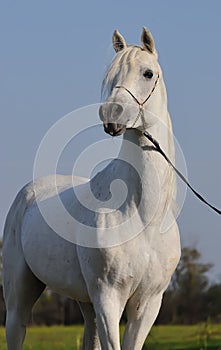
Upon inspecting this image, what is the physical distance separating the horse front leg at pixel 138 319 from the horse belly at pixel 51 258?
1.32ft

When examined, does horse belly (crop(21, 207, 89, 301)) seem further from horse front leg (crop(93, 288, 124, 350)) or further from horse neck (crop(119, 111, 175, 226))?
horse neck (crop(119, 111, 175, 226))

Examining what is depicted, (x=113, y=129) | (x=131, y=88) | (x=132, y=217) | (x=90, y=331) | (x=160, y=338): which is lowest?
(x=90, y=331)

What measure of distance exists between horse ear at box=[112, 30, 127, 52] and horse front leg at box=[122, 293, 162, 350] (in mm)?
1652

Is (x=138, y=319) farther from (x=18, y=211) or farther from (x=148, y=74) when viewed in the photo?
(x=18, y=211)

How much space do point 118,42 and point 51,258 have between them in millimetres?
1627

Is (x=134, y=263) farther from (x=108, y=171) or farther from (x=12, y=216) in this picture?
(x=12, y=216)

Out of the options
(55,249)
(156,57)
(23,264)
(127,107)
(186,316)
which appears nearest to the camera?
(127,107)

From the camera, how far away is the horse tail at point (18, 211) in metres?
7.66

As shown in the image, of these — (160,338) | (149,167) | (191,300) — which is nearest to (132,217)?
(149,167)

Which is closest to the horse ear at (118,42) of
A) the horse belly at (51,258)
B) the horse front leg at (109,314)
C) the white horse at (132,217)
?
the white horse at (132,217)

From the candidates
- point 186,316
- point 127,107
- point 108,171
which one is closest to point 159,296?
point 108,171

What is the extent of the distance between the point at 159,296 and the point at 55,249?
0.91 meters

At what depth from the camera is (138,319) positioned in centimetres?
628

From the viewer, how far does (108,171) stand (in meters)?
6.45
